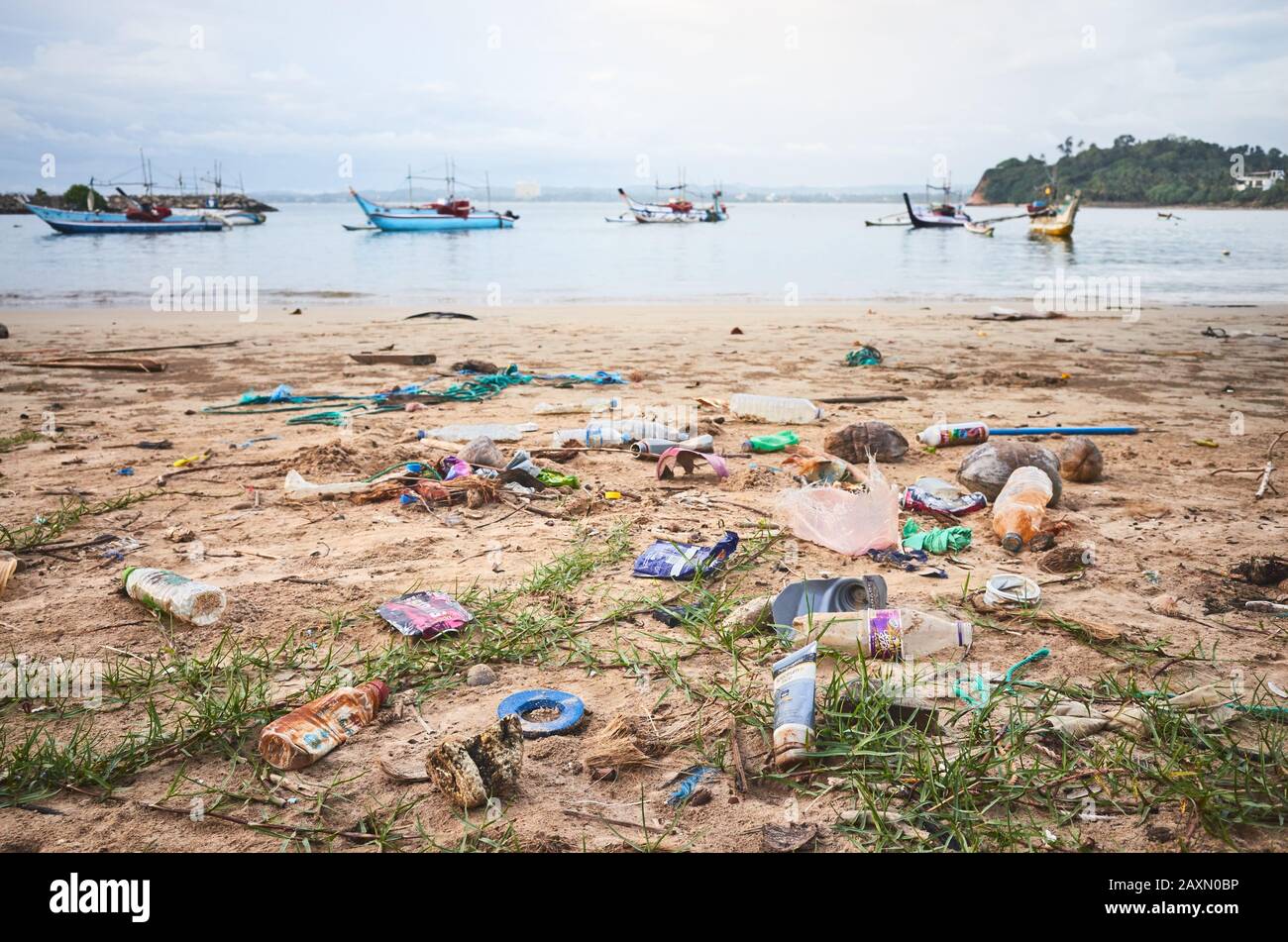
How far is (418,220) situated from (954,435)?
2278 inches

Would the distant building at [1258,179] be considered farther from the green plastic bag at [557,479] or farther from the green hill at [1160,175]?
the green plastic bag at [557,479]

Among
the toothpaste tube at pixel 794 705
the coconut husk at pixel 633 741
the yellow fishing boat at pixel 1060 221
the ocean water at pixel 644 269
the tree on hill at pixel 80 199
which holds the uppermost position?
the tree on hill at pixel 80 199

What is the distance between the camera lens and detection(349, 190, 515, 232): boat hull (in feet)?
182

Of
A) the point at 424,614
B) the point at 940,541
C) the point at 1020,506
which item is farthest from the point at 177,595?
the point at 1020,506

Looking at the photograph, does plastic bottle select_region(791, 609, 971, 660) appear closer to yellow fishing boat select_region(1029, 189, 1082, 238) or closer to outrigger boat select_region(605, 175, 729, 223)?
yellow fishing boat select_region(1029, 189, 1082, 238)

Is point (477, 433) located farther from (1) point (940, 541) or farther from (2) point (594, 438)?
(1) point (940, 541)

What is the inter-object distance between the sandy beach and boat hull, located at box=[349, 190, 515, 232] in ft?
177

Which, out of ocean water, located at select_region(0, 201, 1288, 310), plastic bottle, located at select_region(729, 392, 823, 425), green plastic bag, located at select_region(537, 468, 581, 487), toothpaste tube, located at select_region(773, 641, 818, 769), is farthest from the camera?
ocean water, located at select_region(0, 201, 1288, 310)

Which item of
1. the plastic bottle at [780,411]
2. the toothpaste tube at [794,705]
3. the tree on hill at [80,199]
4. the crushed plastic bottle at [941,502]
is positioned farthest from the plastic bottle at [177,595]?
the tree on hill at [80,199]

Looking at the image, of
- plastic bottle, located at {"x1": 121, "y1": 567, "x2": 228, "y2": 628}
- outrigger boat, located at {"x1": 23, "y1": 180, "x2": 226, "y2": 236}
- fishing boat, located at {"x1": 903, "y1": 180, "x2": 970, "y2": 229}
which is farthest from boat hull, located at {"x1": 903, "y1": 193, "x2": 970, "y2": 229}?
plastic bottle, located at {"x1": 121, "y1": 567, "x2": 228, "y2": 628}

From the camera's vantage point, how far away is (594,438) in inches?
189

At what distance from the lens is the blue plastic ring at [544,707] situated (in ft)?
6.72

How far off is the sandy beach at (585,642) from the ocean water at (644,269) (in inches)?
464
